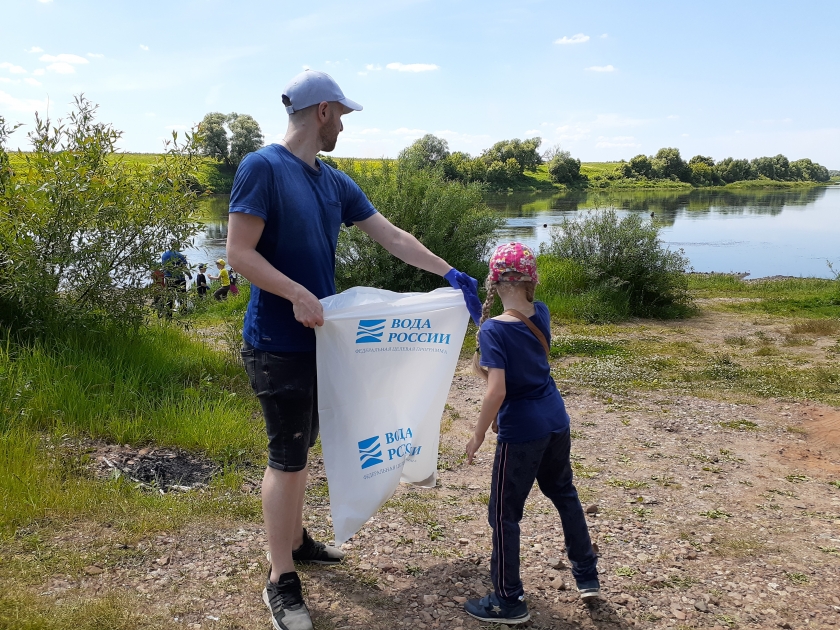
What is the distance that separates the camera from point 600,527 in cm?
366

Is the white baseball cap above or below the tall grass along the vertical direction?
above

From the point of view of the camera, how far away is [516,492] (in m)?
2.62

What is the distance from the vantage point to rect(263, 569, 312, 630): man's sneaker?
248 cm

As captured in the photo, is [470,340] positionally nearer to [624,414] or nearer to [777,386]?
[624,414]

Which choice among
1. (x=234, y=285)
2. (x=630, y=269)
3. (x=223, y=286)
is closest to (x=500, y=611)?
(x=630, y=269)

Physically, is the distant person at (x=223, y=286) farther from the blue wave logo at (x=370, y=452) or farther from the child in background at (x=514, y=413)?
the child in background at (x=514, y=413)

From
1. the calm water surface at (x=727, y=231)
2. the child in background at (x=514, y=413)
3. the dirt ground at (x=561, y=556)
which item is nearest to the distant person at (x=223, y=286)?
the calm water surface at (x=727, y=231)

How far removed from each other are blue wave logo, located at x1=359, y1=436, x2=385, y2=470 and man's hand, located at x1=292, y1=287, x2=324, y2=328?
648 mm

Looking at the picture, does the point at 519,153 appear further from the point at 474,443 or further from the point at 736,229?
the point at 474,443

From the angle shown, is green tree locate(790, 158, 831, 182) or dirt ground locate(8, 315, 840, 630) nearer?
dirt ground locate(8, 315, 840, 630)

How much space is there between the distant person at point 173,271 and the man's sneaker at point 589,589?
16.3 feet

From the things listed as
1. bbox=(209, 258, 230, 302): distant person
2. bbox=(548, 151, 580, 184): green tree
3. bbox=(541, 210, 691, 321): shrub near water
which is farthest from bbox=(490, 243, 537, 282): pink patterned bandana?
bbox=(548, 151, 580, 184): green tree

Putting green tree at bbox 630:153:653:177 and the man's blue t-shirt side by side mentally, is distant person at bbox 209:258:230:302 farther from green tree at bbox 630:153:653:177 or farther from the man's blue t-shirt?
green tree at bbox 630:153:653:177

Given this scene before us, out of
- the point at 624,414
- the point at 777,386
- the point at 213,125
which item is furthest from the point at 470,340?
the point at 213,125
